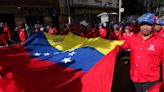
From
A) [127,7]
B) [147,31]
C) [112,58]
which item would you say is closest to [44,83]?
[112,58]

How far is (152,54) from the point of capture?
358 cm

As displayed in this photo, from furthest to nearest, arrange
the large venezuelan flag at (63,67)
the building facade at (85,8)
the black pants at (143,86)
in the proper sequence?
the building facade at (85,8), the large venezuelan flag at (63,67), the black pants at (143,86)

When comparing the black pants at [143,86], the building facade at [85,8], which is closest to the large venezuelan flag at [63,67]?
the black pants at [143,86]

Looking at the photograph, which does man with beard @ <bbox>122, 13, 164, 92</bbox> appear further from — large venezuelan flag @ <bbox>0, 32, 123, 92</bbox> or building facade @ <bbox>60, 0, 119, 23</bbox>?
building facade @ <bbox>60, 0, 119, 23</bbox>

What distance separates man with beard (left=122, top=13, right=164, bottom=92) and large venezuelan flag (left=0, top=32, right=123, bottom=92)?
1.81 feet

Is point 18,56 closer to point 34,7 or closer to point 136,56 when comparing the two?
point 136,56

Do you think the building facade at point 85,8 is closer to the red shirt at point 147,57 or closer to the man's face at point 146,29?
the red shirt at point 147,57

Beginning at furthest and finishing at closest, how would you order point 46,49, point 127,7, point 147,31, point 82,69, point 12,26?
1. point 127,7
2. point 12,26
3. point 46,49
4. point 82,69
5. point 147,31

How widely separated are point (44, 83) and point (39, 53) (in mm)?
2770

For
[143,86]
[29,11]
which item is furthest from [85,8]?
[143,86]

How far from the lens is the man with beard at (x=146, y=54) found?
3.55 metres

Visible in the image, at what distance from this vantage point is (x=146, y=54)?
362 cm

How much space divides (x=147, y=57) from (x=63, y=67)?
7.68 feet

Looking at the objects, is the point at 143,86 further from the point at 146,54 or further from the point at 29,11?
the point at 29,11
